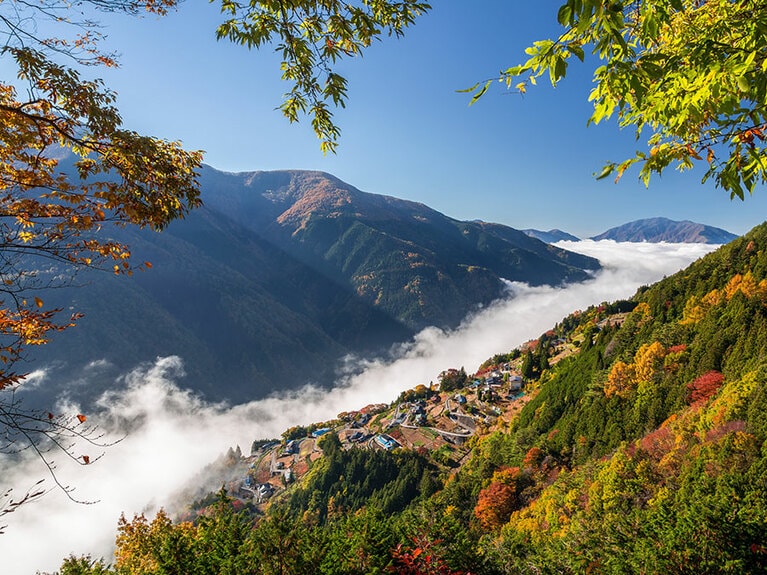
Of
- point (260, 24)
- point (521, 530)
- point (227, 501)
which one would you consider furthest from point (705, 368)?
point (260, 24)

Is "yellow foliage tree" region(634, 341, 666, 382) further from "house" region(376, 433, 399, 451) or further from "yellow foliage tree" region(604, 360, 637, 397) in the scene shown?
"house" region(376, 433, 399, 451)

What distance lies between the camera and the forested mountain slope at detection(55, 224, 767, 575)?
A: 10922 mm

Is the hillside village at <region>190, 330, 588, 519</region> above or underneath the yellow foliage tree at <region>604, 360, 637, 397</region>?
underneath

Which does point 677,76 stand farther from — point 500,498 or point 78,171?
point 500,498

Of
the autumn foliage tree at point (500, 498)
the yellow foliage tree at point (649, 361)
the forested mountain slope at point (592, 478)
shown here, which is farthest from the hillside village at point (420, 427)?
the yellow foliage tree at point (649, 361)

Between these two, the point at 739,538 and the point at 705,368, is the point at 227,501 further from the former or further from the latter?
the point at 705,368

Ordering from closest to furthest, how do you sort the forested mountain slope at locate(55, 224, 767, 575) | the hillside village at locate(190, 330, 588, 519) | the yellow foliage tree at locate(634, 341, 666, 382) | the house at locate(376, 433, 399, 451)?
the forested mountain slope at locate(55, 224, 767, 575)
the yellow foliage tree at locate(634, 341, 666, 382)
the hillside village at locate(190, 330, 588, 519)
the house at locate(376, 433, 399, 451)

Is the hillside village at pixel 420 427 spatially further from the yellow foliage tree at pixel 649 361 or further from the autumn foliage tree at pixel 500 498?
the yellow foliage tree at pixel 649 361

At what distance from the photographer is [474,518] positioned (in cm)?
5791

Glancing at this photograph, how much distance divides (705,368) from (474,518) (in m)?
45.3

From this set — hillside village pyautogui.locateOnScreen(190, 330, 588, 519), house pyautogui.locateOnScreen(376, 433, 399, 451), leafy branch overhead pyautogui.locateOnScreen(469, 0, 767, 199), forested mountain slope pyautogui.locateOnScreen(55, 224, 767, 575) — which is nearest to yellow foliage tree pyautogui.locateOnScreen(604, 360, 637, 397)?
forested mountain slope pyautogui.locateOnScreen(55, 224, 767, 575)

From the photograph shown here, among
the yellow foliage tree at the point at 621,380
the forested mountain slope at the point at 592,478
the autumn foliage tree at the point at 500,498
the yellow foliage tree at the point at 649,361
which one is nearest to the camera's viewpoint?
the forested mountain slope at the point at 592,478

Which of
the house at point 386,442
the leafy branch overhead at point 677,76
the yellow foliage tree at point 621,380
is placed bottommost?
the house at point 386,442

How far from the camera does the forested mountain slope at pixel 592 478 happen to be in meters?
10.9
